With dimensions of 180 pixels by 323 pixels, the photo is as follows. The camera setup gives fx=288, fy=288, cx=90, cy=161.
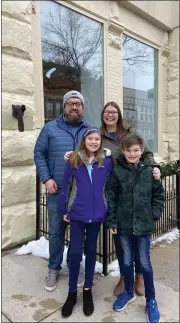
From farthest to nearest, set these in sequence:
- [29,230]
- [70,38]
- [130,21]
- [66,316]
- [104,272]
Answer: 1. [130,21]
2. [70,38]
3. [29,230]
4. [104,272]
5. [66,316]

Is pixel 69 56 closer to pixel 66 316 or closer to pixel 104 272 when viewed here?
pixel 104 272

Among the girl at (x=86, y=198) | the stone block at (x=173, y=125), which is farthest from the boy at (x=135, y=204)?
the stone block at (x=173, y=125)

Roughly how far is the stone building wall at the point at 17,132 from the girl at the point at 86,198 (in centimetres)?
142

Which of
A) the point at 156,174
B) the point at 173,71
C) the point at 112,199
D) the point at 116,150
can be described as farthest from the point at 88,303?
the point at 173,71

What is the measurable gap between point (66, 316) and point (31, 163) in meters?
2.00

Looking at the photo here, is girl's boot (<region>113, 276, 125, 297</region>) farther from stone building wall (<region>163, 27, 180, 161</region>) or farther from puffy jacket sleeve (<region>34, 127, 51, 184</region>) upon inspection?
stone building wall (<region>163, 27, 180, 161</region>)

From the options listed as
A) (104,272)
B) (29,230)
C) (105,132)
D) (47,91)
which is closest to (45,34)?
(47,91)

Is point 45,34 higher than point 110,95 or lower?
higher

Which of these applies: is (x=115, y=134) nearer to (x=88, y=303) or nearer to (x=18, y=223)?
(x=88, y=303)

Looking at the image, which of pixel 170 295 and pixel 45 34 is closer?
pixel 170 295

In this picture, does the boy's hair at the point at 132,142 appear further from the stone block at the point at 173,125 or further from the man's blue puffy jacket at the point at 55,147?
the stone block at the point at 173,125

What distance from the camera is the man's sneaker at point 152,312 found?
2281 millimetres

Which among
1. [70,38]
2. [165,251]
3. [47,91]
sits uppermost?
[70,38]

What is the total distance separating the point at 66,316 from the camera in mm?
2303
